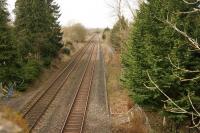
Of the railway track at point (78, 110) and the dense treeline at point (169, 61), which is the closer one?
the dense treeline at point (169, 61)

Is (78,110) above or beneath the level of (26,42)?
beneath

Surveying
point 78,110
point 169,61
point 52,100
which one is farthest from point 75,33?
point 169,61

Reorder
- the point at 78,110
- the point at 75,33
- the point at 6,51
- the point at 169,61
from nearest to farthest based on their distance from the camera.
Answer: the point at 169,61
the point at 78,110
the point at 6,51
the point at 75,33

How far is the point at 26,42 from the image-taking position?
42.4 m

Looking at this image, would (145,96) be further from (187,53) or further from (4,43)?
(4,43)

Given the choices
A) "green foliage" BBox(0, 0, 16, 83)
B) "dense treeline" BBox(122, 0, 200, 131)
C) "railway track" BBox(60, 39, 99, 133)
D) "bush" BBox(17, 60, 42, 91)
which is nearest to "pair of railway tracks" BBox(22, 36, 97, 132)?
"railway track" BBox(60, 39, 99, 133)

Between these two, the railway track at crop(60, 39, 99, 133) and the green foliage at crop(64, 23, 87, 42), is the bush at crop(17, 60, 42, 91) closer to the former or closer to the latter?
the railway track at crop(60, 39, 99, 133)

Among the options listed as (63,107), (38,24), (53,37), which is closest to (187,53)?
(63,107)

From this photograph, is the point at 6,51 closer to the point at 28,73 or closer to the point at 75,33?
the point at 28,73

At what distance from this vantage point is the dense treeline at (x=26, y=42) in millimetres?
33906

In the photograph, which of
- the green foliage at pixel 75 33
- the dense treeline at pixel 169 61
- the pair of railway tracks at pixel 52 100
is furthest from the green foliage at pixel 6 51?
the green foliage at pixel 75 33

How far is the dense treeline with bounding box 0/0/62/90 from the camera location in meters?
33.9

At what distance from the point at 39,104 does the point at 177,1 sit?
1568cm

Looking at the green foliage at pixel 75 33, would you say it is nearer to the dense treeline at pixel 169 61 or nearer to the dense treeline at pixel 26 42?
the dense treeline at pixel 26 42
